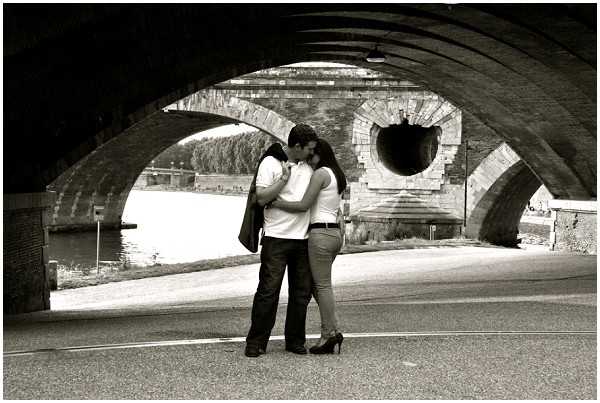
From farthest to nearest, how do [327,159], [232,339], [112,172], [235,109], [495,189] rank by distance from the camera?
1. [112,172]
2. [235,109]
3. [495,189]
4. [232,339]
5. [327,159]

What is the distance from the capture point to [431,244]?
2097 cm

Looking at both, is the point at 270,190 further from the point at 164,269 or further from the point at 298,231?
the point at 164,269

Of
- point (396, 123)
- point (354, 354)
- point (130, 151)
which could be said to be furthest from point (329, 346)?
point (130, 151)

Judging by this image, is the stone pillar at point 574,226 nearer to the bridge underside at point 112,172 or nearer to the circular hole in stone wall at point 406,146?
the circular hole in stone wall at point 406,146

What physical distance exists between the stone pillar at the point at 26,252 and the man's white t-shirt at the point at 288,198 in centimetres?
627

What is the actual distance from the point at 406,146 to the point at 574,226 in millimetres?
14862

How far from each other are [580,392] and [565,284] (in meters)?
6.66

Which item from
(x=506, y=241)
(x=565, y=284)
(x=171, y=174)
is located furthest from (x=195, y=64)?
(x=171, y=174)

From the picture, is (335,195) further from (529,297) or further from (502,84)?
(502,84)

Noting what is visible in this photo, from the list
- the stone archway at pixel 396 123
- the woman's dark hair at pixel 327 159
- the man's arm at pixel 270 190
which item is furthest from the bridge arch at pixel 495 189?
the man's arm at pixel 270 190

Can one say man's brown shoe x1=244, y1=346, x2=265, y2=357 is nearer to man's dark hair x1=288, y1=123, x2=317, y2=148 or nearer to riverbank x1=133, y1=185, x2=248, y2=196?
man's dark hair x1=288, y1=123, x2=317, y2=148

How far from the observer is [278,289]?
548cm

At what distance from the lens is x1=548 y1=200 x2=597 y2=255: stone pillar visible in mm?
17438

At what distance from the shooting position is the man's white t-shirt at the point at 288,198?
17.6 feet
